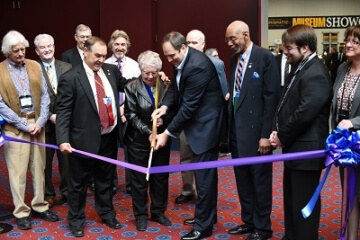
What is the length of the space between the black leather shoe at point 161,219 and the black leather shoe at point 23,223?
1.04m

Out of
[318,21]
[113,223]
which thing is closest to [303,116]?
[113,223]

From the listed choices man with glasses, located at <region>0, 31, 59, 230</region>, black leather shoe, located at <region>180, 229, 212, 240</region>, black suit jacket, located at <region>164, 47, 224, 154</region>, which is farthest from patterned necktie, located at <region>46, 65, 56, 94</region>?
black leather shoe, located at <region>180, 229, 212, 240</region>

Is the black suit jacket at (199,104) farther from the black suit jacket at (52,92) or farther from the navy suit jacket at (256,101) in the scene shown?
the black suit jacket at (52,92)

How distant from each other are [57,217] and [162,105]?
1.40m

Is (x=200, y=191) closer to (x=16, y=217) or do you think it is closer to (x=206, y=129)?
(x=206, y=129)

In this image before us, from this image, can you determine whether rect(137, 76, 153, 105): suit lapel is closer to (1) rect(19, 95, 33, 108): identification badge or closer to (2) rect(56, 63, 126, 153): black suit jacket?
(2) rect(56, 63, 126, 153): black suit jacket

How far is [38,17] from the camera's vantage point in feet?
30.9

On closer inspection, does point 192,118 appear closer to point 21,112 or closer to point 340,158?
point 340,158

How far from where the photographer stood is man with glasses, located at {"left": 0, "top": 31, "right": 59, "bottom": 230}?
4207 millimetres

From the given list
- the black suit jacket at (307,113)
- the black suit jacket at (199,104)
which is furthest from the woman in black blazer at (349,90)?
the black suit jacket at (199,104)

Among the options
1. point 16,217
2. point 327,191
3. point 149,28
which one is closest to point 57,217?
point 16,217

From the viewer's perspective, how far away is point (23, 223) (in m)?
4.31

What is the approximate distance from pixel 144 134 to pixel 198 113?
0.51 metres

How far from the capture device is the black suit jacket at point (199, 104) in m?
3.83
